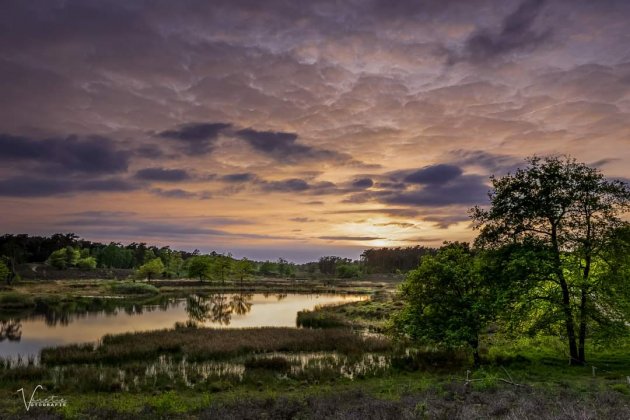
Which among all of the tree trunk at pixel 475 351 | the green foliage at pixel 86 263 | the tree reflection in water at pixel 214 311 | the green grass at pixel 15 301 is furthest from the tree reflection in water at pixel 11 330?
the green foliage at pixel 86 263

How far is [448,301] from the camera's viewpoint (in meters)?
29.9

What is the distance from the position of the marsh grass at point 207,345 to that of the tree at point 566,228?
15.2m

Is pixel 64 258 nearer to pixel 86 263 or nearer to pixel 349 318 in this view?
pixel 86 263

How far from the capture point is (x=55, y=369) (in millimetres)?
28844

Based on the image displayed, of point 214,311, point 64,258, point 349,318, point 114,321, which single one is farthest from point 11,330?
point 64,258

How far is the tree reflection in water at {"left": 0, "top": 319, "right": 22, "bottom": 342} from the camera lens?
44.8 m

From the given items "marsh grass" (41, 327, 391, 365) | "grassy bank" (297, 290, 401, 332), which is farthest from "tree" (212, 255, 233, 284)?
"marsh grass" (41, 327, 391, 365)

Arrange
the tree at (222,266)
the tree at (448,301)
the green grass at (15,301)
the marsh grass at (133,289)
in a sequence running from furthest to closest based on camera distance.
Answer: the tree at (222,266) → the marsh grass at (133,289) → the green grass at (15,301) → the tree at (448,301)

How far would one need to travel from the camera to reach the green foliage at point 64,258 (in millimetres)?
168500

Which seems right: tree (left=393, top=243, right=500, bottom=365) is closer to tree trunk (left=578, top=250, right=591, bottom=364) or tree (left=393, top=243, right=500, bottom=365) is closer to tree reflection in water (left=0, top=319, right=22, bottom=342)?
tree trunk (left=578, top=250, right=591, bottom=364)

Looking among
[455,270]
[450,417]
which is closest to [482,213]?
[455,270]

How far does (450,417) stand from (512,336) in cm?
1838

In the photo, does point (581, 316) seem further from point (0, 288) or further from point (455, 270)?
point (0, 288)

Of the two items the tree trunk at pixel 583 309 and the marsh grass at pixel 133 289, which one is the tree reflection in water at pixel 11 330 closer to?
the marsh grass at pixel 133 289
